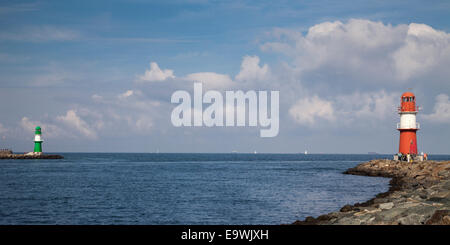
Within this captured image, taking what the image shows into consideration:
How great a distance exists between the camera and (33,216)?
26562 millimetres

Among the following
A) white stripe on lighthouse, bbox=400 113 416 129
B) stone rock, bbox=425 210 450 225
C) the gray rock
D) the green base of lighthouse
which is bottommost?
the gray rock

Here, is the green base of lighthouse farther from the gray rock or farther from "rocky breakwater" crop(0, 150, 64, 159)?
the gray rock

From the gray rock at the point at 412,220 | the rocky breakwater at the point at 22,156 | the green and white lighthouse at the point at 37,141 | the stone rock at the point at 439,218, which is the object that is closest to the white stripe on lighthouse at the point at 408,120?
the gray rock at the point at 412,220

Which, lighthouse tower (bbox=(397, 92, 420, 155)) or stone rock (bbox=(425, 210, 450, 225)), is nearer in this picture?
stone rock (bbox=(425, 210, 450, 225))

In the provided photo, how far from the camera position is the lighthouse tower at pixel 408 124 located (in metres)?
55.1

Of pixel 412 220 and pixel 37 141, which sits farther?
pixel 37 141

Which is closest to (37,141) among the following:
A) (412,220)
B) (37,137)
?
(37,137)

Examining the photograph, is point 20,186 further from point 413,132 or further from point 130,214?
point 413,132

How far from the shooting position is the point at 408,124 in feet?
180

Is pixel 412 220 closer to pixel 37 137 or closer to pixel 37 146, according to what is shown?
pixel 37 137

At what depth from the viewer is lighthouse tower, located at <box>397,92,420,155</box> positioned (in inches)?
2168

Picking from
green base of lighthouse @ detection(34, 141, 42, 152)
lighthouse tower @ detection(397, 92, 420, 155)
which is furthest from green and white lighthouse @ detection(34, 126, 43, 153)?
lighthouse tower @ detection(397, 92, 420, 155)
